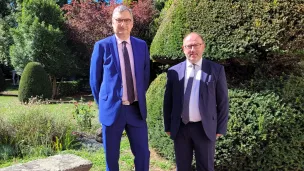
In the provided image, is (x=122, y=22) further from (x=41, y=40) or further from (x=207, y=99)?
(x=41, y=40)

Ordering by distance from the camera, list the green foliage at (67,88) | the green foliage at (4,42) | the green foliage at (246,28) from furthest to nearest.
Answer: the green foliage at (4,42) → the green foliage at (67,88) → the green foliage at (246,28)

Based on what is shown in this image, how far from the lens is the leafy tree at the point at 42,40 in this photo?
1702 cm

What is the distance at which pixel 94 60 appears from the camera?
289 cm

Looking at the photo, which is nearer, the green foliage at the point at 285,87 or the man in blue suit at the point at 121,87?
the man in blue suit at the point at 121,87

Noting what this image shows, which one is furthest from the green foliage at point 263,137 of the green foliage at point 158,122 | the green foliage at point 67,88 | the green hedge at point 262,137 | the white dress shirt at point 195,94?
the green foliage at point 67,88

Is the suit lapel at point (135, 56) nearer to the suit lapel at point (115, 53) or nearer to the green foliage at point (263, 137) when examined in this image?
the suit lapel at point (115, 53)

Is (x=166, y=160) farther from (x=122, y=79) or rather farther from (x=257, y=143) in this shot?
(x=122, y=79)

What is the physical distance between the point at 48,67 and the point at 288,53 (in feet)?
52.1

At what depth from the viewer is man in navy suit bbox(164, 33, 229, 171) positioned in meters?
2.76

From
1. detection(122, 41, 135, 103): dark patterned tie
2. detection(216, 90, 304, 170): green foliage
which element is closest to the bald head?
detection(122, 41, 135, 103): dark patterned tie

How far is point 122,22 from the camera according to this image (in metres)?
2.78

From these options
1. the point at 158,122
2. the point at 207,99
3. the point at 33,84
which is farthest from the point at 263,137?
the point at 33,84

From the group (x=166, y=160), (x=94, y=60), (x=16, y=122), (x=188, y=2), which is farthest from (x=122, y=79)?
(x=16, y=122)

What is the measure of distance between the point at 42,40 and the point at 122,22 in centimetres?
1569
